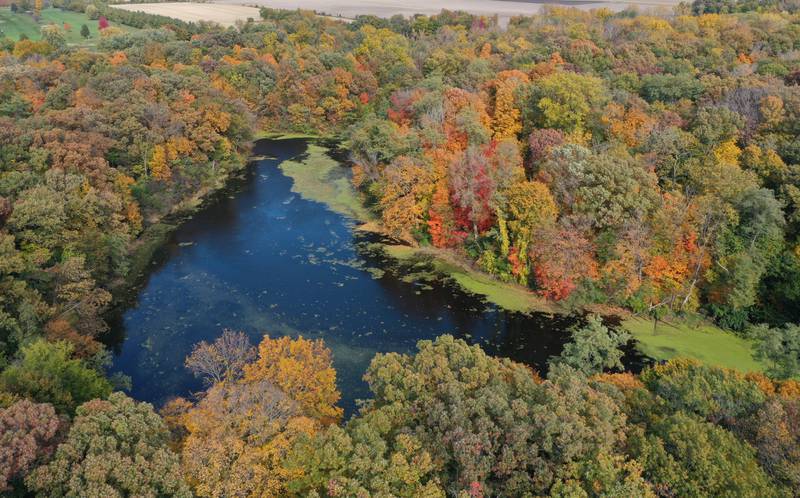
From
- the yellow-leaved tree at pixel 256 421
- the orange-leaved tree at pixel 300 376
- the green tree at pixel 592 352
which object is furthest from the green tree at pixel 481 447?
the green tree at pixel 592 352

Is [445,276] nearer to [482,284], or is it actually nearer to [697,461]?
[482,284]

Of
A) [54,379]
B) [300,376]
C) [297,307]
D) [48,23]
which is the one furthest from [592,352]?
[48,23]

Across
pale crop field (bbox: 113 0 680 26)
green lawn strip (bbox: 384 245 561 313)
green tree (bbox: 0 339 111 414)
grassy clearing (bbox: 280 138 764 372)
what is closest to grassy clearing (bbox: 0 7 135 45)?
pale crop field (bbox: 113 0 680 26)

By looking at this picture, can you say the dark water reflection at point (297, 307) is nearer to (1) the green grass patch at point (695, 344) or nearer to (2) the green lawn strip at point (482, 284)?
(2) the green lawn strip at point (482, 284)

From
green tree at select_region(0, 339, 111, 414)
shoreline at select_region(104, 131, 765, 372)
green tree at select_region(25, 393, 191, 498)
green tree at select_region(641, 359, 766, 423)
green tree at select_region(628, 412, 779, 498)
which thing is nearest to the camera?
green tree at select_region(25, 393, 191, 498)

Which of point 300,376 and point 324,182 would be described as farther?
point 324,182

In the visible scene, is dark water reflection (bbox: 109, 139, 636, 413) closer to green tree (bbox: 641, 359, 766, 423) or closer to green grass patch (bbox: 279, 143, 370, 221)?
green grass patch (bbox: 279, 143, 370, 221)

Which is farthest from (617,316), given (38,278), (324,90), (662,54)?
(324,90)
